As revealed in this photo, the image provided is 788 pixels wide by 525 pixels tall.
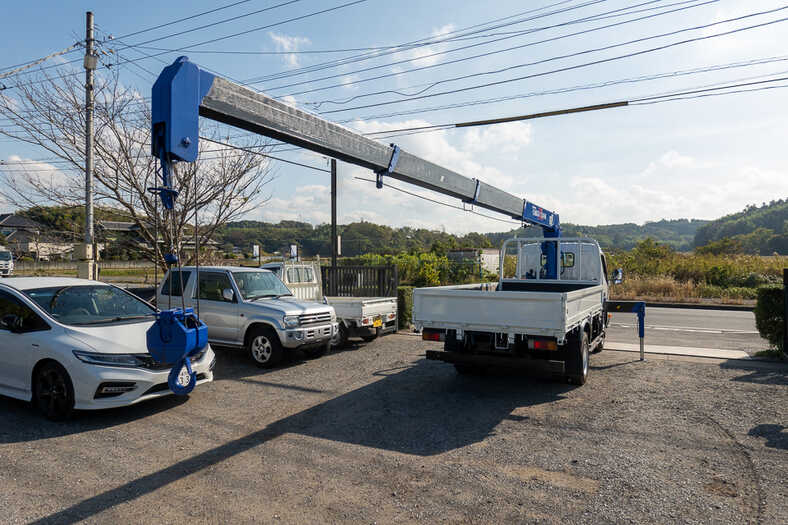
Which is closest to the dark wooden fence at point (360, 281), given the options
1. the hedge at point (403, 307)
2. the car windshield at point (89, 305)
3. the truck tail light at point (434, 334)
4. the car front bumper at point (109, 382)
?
the hedge at point (403, 307)

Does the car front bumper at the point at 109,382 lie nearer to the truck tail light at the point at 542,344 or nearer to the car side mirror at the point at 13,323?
the car side mirror at the point at 13,323

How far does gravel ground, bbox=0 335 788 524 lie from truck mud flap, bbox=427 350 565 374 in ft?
1.70

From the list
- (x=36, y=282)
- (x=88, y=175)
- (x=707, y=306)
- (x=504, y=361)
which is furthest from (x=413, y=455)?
(x=707, y=306)

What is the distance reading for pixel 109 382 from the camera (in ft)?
18.1

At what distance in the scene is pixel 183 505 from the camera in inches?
150

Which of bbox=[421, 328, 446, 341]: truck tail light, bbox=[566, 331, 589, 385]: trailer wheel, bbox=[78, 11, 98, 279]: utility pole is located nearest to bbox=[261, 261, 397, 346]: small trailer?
bbox=[421, 328, 446, 341]: truck tail light

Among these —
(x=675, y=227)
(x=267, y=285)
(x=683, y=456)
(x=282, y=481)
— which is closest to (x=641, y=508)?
(x=683, y=456)

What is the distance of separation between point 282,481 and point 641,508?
2947mm

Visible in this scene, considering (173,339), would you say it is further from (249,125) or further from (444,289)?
(444,289)

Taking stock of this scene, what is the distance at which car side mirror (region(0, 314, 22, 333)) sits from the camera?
5.99 m

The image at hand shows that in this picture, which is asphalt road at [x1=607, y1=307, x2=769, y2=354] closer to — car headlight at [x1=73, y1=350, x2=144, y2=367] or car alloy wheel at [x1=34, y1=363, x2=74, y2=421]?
car headlight at [x1=73, y1=350, x2=144, y2=367]

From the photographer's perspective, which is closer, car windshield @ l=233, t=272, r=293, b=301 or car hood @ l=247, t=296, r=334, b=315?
car hood @ l=247, t=296, r=334, b=315

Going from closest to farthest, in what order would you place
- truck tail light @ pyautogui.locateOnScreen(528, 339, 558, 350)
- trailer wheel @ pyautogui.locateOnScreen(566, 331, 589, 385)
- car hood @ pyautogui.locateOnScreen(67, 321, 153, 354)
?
car hood @ pyautogui.locateOnScreen(67, 321, 153, 354), truck tail light @ pyautogui.locateOnScreen(528, 339, 558, 350), trailer wheel @ pyautogui.locateOnScreen(566, 331, 589, 385)

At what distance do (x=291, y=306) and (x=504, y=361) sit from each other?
4.20m
